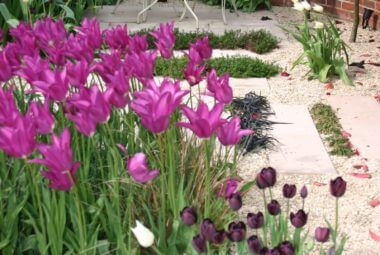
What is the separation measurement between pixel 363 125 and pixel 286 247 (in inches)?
95.4

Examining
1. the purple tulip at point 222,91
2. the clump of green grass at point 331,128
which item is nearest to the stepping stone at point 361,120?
the clump of green grass at point 331,128

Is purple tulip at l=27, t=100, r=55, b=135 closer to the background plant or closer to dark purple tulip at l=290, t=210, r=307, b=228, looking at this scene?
dark purple tulip at l=290, t=210, r=307, b=228

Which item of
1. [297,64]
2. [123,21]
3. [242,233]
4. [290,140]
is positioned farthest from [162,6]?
[242,233]

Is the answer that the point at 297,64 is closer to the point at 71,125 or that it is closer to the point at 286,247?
the point at 71,125

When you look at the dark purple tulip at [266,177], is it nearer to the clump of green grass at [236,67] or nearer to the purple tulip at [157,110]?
the purple tulip at [157,110]

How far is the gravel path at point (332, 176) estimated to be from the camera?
104 inches

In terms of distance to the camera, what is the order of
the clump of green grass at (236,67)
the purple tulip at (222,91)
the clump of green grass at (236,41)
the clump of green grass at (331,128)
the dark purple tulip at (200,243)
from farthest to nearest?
the clump of green grass at (236,41) < the clump of green grass at (236,67) < the clump of green grass at (331,128) < the purple tulip at (222,91) < the dark purple tulip at (200,243)

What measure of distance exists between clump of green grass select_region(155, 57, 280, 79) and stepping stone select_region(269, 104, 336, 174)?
0.66 metres

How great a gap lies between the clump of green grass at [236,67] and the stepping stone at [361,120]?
2.02 feet

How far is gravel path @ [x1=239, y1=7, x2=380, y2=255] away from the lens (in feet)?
8.69

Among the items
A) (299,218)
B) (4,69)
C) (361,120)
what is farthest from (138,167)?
(361,120)

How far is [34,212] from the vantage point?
2115mm

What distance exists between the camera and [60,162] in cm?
154

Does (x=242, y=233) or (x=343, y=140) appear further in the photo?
(x=343, y=140)
